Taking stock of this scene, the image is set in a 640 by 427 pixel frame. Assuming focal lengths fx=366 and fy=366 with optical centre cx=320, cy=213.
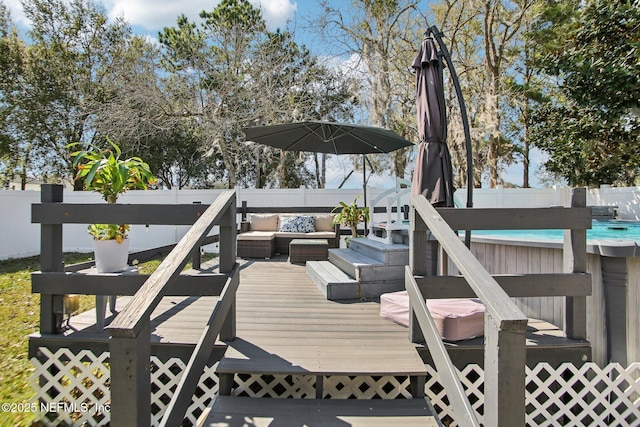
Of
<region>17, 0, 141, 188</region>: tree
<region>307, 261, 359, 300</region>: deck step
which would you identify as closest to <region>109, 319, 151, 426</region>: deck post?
<region>307, 261, 359, 300</region>: deck step

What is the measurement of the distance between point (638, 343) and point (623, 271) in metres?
0.50

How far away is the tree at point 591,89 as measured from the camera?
25.8ft

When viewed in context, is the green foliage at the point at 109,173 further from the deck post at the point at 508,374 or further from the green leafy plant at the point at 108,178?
the deck post at the point at 508,374

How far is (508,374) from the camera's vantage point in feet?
4.50

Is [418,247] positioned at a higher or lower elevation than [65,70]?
lower

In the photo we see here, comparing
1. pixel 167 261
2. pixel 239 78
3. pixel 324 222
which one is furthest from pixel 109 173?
pixel 239 78

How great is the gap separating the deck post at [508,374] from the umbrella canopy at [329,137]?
4137 mm

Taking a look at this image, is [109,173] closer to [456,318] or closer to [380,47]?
[456,318]

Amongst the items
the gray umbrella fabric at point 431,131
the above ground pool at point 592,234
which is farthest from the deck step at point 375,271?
the above ground pool at point 592,234

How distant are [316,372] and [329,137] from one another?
4352 mm

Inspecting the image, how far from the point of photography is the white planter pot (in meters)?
2.81

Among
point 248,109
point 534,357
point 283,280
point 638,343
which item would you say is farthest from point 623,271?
point 248,109

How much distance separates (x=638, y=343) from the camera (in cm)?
250

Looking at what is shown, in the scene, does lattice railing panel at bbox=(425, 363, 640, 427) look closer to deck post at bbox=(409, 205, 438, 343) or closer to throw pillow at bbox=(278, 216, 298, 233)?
deck post at bbox=(409, 205, 438, 343)
